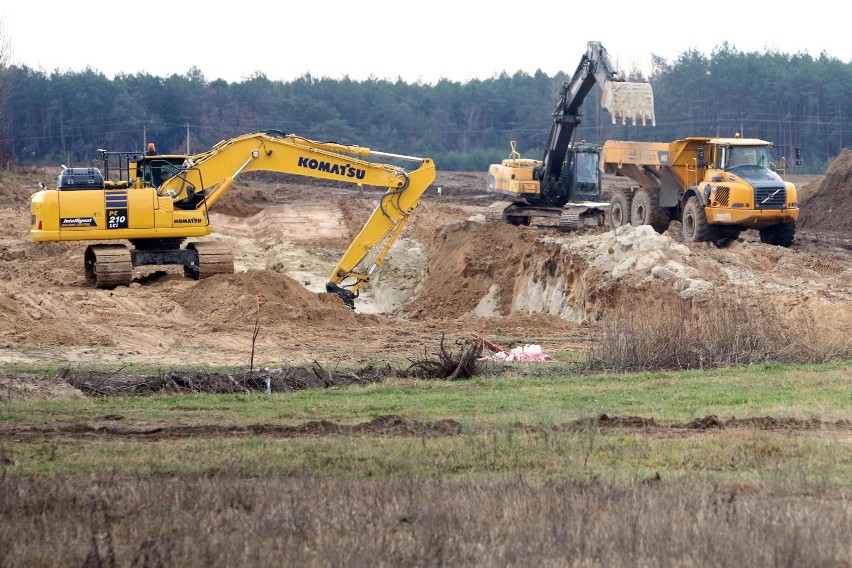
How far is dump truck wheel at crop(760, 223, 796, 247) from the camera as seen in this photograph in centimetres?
2927

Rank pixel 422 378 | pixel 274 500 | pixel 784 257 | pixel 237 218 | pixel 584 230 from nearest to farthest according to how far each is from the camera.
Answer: pixel 274 500
pixel 422 378
pixel 784 257
pixel 584 230
pixel 237 218

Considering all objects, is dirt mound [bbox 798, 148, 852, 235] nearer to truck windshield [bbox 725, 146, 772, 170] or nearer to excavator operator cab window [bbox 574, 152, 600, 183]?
excavator operator cab window [bbox 574, 152, 600, 183]

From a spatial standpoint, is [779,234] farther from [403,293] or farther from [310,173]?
[310,173]

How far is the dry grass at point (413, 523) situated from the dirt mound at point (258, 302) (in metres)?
12.7

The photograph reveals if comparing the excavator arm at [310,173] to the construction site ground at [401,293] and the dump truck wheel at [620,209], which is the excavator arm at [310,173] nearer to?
the construction site ground at [401,293]

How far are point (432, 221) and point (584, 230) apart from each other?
8357 millimetres

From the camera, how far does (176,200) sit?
24375 millimetres

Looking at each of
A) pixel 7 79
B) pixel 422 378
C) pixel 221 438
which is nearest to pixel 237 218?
pixel 7 79

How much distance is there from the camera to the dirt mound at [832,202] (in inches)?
1615

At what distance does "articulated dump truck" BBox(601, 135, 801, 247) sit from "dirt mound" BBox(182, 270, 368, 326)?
380 inches

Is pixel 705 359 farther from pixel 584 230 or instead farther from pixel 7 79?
pixel 7 79

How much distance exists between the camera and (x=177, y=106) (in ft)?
275

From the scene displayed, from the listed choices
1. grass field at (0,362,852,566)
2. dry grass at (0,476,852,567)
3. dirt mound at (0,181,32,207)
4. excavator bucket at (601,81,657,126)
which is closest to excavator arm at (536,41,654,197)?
excavator bucket at (601,81,657,126)

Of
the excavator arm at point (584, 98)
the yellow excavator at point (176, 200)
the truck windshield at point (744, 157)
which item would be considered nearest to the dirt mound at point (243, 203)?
the excavator arm at point (584, 98)
